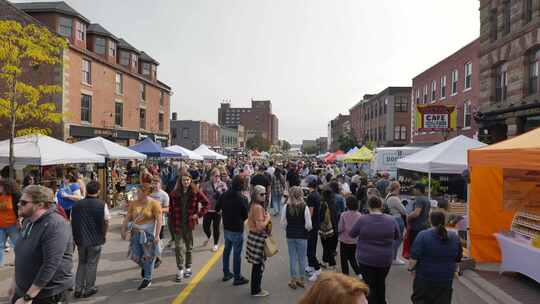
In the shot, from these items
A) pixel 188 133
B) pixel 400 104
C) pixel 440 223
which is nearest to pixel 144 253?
pixel 440 223

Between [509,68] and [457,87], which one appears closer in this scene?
[509,68]

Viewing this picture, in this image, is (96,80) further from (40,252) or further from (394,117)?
(394,117)

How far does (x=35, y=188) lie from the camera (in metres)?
3.86

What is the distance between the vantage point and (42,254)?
12.1 feet

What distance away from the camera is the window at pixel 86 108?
2753 centimetres

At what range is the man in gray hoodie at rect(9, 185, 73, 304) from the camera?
11.9 feet

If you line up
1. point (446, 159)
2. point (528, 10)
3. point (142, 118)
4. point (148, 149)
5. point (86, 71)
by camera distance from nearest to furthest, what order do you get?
point (446, 159)
point (528, 10)
point (148, 149)
point (86, 71)
point (142, 118)

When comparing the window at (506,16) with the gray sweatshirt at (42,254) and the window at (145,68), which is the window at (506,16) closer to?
the gray sweatshirt at (42,254)

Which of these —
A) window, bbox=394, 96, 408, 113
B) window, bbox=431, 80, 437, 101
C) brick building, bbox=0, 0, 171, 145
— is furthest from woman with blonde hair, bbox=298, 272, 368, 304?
window, bbox=394, 96, 408, 113

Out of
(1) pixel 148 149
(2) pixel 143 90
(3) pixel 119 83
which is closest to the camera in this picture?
(1) pixel 148 149

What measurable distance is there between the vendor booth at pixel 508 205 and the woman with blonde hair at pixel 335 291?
18.6ft

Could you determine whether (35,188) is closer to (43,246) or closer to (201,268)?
(43,246)

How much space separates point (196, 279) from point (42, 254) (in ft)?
13.2

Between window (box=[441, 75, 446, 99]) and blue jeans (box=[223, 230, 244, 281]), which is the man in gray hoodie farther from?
window (box=[441, 75, 446, 99])
